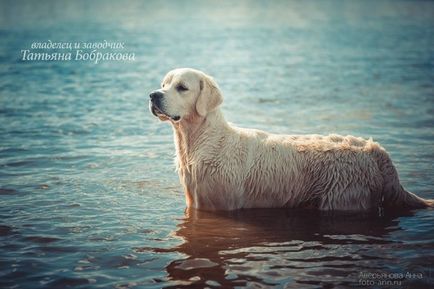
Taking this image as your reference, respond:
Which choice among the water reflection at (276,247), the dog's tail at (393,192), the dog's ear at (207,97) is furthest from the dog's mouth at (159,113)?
the dog's tail at (393,192)

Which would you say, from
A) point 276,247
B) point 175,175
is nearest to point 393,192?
point 276,247

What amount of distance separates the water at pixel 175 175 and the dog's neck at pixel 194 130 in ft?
3.01

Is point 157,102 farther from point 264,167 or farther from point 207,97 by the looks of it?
point 264,167

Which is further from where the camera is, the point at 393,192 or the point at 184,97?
the point at 393,192

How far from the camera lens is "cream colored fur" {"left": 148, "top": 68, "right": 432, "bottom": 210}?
28.4ft

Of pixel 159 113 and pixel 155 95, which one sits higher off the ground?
pixel 155 95

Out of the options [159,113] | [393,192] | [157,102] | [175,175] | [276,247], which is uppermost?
[157,102]

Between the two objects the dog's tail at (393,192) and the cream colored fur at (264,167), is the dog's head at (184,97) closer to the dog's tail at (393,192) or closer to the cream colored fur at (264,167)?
the cream colored fur at (264,167)

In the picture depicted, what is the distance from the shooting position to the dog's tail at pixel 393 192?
8.72 m

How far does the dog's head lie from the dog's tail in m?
2.47

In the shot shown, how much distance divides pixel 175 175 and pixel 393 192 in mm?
3892

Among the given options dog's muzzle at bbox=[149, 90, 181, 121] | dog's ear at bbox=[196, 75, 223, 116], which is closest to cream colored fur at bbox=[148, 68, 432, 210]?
dog's ear at bbox=[196, 75, 223, 116]

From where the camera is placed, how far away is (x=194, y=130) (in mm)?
8781

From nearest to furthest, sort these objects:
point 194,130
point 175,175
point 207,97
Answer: point 207,97 < point 194,130 < point 175,175
